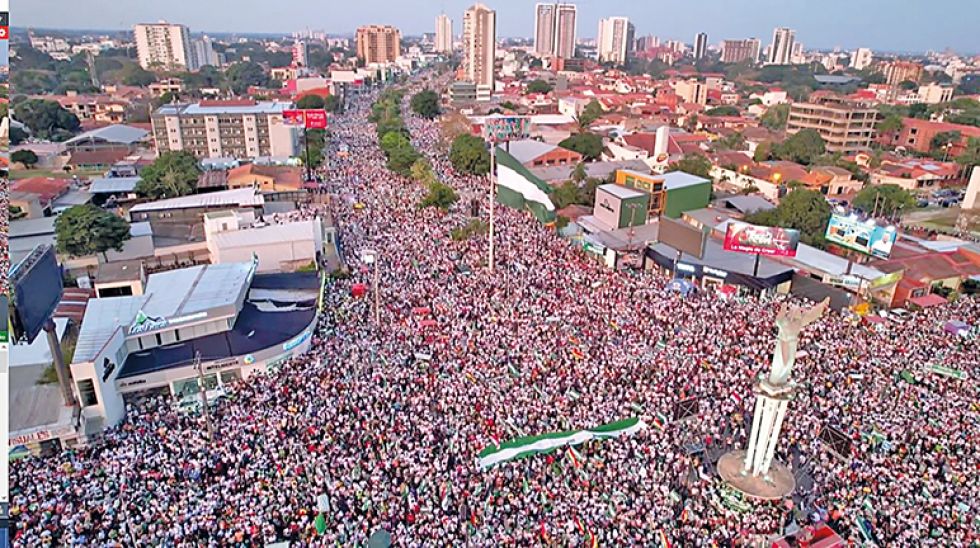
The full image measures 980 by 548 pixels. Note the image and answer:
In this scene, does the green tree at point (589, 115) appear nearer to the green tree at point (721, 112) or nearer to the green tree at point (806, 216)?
the green tree at point (721, 112)

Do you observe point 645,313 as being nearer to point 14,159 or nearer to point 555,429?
point 555,429

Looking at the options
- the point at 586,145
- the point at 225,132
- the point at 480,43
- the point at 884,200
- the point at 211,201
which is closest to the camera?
the point at 211,201

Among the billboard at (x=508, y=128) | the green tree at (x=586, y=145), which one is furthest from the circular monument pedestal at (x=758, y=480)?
the green tree at (x=586, y=145)

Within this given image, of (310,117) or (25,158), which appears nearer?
(310,117)

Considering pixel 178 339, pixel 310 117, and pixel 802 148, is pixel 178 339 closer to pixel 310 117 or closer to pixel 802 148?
pixel 310 117

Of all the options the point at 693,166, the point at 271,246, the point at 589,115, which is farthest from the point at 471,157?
the point at 589,115

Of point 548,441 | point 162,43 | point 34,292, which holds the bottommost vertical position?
point 548,441

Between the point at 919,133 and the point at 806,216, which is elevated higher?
the point at 919,133

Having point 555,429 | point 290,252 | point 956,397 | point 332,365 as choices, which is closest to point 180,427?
point 332,365
